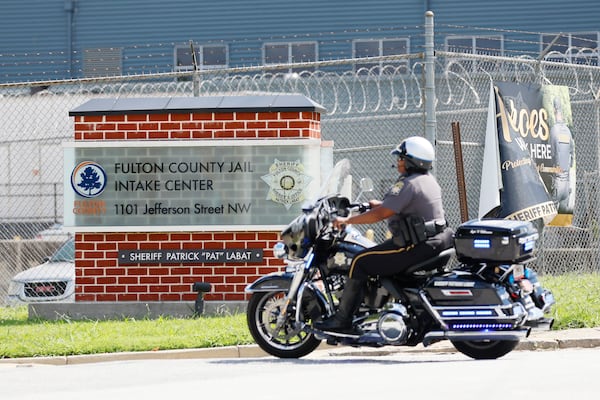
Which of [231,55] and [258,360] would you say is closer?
[258,360]

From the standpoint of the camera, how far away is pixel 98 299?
13.3 meters

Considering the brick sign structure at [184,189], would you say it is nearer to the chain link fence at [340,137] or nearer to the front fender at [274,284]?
the front fender at [274,284]

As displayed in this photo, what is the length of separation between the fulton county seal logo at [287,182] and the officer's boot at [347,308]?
347 centimetres

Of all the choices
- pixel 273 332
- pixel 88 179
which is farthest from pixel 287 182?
pixel 273 332

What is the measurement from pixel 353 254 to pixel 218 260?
3544 mm

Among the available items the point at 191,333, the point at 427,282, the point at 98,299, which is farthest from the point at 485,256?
the point at 98,299

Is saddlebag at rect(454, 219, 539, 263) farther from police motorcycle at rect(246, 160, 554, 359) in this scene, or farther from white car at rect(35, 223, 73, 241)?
white car at rect(35, 223, 73, 241)

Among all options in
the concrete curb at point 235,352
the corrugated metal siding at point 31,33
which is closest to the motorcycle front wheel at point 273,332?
the concrete curb at point 235,352

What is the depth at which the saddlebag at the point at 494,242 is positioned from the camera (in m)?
9.45

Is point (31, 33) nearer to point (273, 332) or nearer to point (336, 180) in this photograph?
point (336, 180)

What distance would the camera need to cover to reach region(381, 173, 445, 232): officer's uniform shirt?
9734 millimetres

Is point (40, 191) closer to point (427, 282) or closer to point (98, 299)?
point (98, 299)

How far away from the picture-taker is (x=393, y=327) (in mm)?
9516

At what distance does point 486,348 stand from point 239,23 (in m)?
23.9
